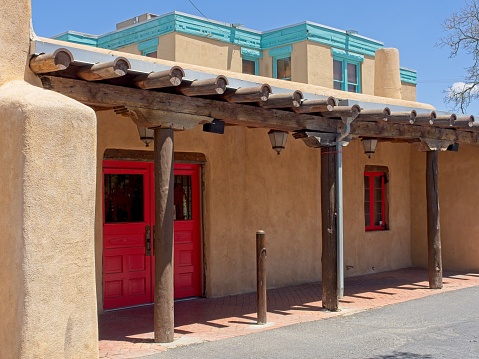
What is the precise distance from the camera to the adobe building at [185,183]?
5.31m

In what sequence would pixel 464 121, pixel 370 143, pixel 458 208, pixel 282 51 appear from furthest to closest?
pixel 282 51 < pixel 458 208 < pixel 370 143 < pixel 464 121

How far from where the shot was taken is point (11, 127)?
17.6 feet

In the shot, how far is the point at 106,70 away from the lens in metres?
6.17

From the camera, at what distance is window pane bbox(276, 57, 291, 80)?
69.8 ft

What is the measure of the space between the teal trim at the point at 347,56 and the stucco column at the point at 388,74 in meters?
6.97

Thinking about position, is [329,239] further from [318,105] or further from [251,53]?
[251,53]

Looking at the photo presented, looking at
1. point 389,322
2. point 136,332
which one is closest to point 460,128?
point 389,322

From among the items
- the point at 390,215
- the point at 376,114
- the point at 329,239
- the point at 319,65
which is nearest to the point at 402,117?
the point at 376,114

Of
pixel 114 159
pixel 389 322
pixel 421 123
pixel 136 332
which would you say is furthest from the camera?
pixel 421 123

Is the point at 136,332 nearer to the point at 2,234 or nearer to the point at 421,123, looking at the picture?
the point at 2,234

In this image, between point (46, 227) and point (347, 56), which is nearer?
point (46, 227)

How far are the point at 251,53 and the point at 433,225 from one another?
38.6 feet

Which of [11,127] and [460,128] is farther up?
[460,128]

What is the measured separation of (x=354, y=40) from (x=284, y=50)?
267 cm
